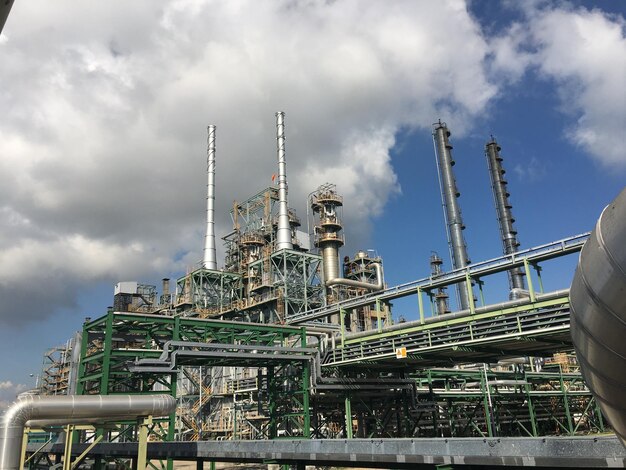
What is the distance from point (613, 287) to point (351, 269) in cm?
6213

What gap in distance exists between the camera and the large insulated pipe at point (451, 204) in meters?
63.9

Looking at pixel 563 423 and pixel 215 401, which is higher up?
pixel 215 401

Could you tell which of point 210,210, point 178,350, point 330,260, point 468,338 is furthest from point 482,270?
point 210,210

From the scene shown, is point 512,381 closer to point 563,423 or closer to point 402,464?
point 563,423

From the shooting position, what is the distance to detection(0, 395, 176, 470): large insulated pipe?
569 inches

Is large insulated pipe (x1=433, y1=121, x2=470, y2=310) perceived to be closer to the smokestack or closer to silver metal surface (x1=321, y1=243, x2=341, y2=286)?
silver metal surface (x1=321, y1=243, x2=341, y2=286)

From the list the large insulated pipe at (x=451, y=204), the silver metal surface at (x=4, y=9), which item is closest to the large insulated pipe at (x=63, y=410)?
the silver metal surface at (x=4, y=9)

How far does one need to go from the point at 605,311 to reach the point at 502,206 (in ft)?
225

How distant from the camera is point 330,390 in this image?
3100 centimetres

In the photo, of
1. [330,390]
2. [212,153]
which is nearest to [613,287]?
[330,390]

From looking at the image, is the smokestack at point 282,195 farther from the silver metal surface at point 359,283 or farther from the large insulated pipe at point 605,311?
the large insulated pipe at point 605,311

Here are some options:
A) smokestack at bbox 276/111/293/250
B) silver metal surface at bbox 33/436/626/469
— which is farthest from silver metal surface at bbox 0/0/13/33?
smokestack at bbox 276/111/293/250

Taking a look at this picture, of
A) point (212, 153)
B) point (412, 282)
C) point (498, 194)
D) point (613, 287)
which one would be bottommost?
point (613, 287)

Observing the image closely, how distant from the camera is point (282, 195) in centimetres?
5756
